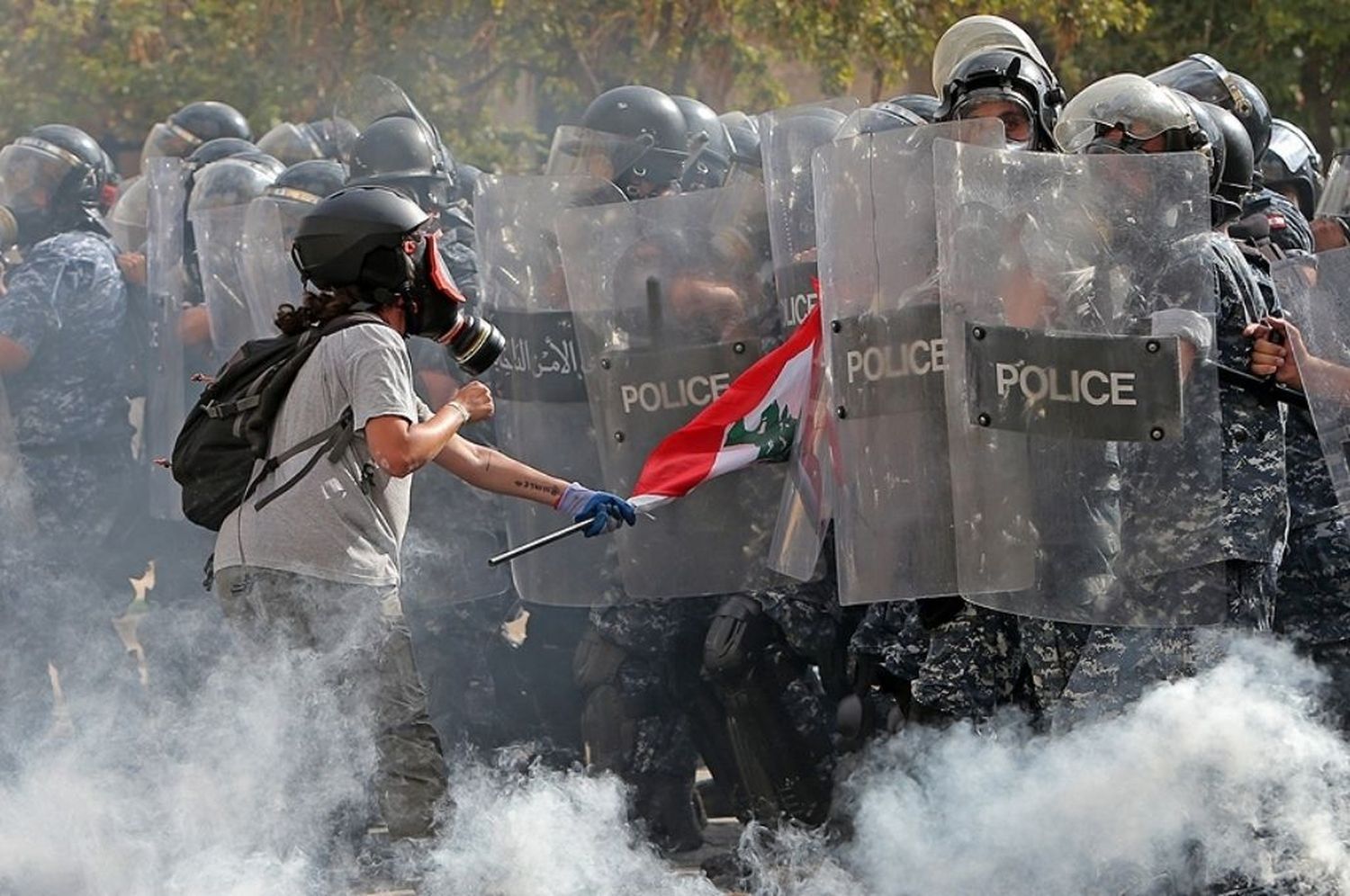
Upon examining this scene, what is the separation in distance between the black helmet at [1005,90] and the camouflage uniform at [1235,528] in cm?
59

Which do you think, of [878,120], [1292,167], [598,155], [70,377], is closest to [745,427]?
[878,120]

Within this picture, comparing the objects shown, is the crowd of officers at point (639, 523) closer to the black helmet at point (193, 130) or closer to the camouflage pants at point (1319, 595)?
the camouflage pants at point (1319, 595)

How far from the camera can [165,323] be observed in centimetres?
782

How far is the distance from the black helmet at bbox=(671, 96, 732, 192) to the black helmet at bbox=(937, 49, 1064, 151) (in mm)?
1566

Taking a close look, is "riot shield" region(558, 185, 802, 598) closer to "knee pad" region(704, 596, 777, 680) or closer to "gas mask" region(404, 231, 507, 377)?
"knee pad" region(704, 596, 777, 680)

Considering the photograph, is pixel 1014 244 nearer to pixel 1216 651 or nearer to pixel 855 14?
pixel 1216 651

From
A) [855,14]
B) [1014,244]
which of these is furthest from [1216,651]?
[855,14]

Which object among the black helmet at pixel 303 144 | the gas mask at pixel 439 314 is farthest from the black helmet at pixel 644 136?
the black helmet at pixel 303 144

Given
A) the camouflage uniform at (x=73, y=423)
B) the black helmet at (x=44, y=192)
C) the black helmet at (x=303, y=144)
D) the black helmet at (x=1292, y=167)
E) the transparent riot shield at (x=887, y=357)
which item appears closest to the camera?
the transparent riot shield at (x=887, y=357)

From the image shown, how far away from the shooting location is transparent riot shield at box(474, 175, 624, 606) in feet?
19.7

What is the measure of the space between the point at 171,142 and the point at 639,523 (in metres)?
5.45

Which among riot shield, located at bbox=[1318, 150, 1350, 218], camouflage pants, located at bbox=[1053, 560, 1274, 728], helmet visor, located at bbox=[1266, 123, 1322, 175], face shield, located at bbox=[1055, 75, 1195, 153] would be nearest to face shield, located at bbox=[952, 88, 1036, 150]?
face shield, located at bbox=[1055, 75, 1195, 153]

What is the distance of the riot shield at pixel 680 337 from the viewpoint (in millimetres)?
5703

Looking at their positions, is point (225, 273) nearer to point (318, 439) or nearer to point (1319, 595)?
point (318, 439)
